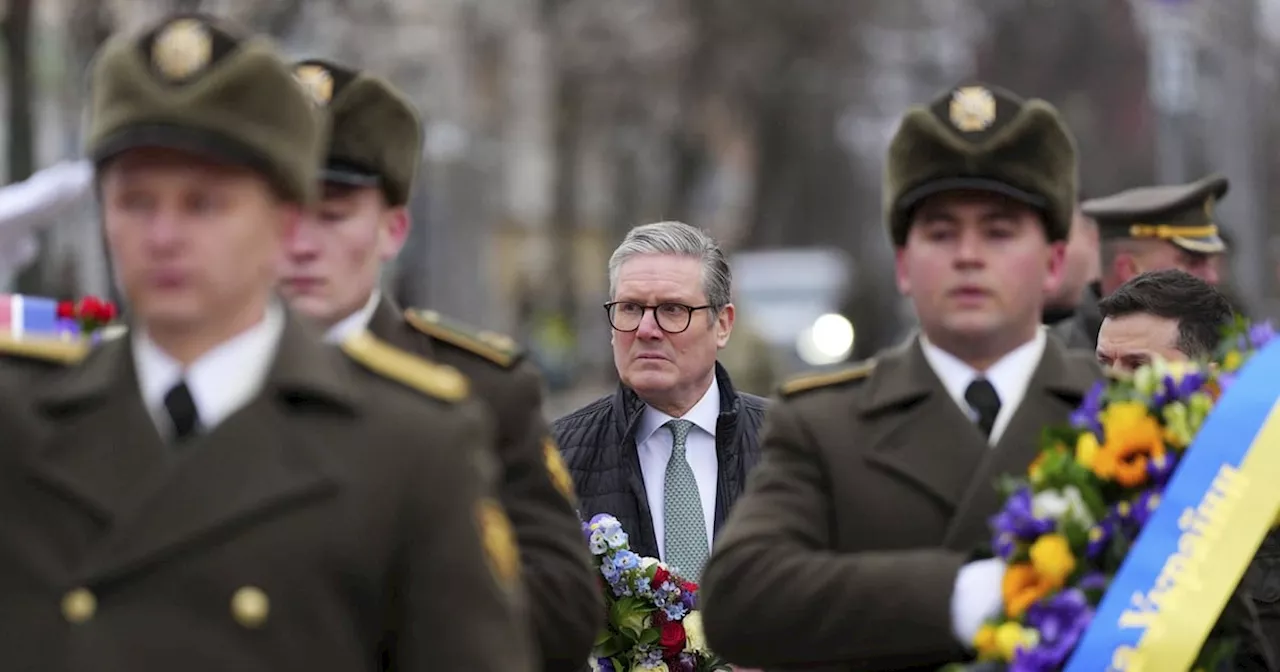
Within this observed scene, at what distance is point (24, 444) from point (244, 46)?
707 mm

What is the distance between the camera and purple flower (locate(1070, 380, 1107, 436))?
4840 mm

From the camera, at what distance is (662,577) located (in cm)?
708

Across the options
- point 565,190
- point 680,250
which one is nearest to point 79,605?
point 680,250

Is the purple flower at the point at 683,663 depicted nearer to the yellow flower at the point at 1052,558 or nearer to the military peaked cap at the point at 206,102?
the yellow flower at the point at 1052,558

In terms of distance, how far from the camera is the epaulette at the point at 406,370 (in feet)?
13.9

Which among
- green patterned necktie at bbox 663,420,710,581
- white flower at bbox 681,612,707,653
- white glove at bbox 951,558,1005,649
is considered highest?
white glove at bbox 951,558,1005,649

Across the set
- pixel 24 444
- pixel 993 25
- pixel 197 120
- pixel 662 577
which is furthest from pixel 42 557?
pixel 993 25

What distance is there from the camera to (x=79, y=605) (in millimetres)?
3988

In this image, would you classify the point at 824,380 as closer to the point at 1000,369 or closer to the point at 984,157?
the point at 1000,369

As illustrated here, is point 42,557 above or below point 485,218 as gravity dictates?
above

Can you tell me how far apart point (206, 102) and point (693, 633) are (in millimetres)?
3419

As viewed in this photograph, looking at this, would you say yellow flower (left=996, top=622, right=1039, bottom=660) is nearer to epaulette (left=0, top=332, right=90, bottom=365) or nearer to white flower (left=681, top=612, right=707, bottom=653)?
epaulette (left=0, top=332, right=90, bottom=365)

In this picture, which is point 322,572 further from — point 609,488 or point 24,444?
point 609,488

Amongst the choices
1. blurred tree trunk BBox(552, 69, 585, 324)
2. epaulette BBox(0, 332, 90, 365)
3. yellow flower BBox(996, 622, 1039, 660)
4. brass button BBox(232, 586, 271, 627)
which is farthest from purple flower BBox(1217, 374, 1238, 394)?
blurred tree trunk BBox(552, 69, 585, 324)
